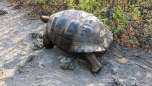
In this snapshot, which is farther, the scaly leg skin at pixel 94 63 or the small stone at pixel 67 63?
the small stone at pixel 67 63

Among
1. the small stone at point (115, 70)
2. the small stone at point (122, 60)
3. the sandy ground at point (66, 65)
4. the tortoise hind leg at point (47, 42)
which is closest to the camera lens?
the sandy ground at point (66, 65)

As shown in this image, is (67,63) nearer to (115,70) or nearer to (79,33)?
(79,33)

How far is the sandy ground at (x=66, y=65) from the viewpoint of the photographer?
12.3ft

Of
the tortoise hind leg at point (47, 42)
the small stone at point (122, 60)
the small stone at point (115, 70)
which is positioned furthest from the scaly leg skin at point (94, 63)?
the tortoise hind leg at point (47, 42)

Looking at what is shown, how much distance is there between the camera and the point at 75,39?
12.8 feet

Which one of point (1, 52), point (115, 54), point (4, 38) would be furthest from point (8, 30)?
point (115, 54)

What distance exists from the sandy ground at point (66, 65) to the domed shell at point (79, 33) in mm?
310

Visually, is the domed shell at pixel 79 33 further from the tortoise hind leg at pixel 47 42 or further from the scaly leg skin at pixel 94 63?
the tortoise hind leg at pixel 47 42

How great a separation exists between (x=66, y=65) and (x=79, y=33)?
0.62m

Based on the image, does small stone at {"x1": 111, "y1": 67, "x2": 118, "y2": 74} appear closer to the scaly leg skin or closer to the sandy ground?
the sandy ground

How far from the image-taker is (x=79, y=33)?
12.7 ft

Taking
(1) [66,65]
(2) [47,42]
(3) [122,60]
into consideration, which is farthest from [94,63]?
(2) [47,42]

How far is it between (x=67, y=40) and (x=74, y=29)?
241 mm

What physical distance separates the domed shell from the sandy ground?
1.02 ft
